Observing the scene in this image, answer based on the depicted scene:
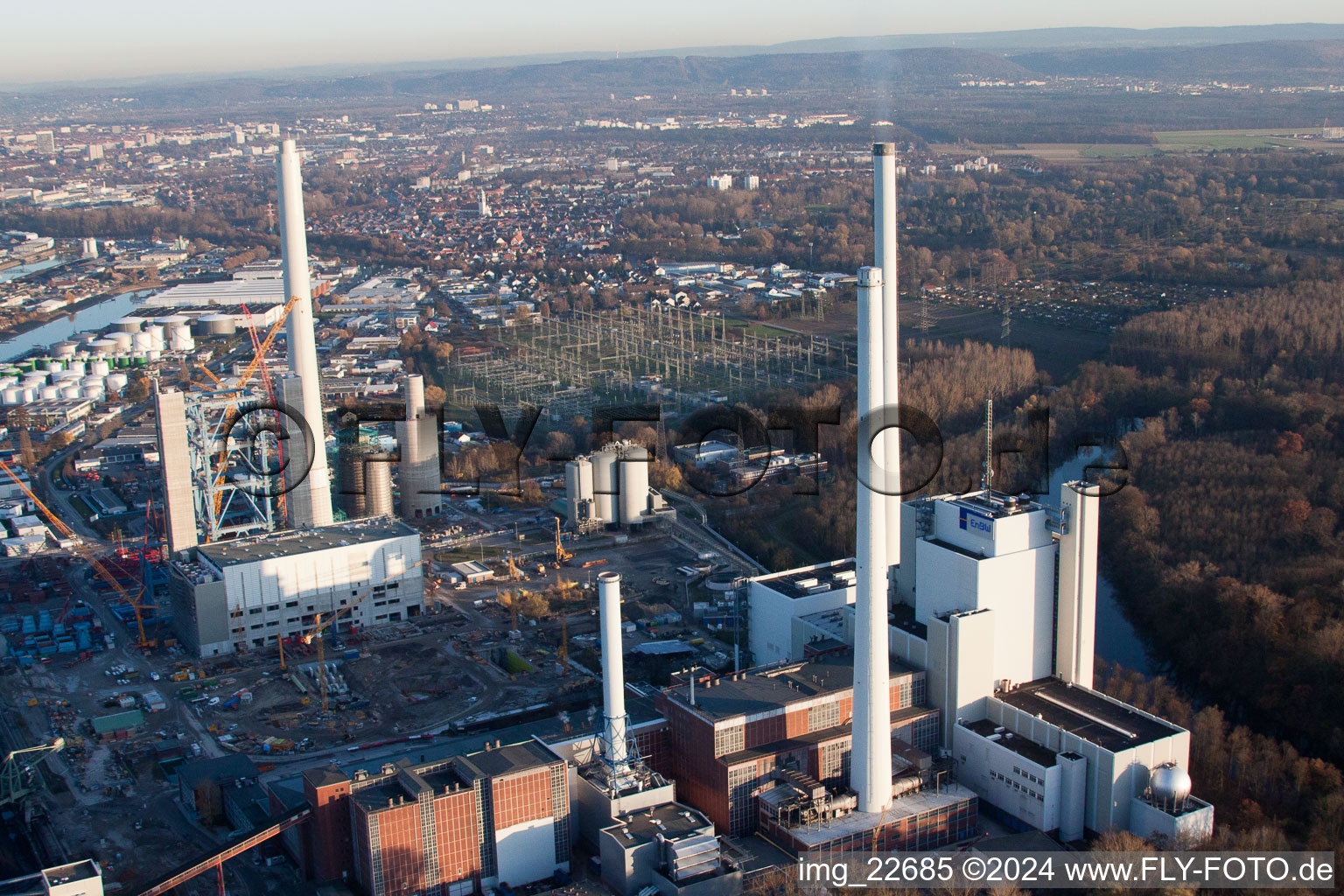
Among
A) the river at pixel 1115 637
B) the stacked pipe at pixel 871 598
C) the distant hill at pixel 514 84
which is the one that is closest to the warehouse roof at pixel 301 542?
the stacked pipe at pixel 871 598

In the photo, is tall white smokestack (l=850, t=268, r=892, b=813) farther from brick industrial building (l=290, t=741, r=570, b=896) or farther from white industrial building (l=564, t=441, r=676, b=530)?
white industrial building (l=564, t=441, r=676, b=530)

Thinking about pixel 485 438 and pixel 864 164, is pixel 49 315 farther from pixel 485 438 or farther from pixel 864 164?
pixel 864 164

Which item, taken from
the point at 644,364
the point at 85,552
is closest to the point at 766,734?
the point at 85,552

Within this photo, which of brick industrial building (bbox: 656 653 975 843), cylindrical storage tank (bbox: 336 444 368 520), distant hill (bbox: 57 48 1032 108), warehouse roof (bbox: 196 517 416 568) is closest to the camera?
brick industrial building (bbox: 656 653 975 843)

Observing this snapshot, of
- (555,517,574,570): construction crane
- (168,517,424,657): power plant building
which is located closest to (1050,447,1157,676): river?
(555,517,574,570): construction crane

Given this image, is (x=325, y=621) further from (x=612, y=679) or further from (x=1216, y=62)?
(x=1216, y=62)

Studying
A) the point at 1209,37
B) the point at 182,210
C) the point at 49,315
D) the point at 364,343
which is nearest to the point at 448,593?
the point at 364,343
